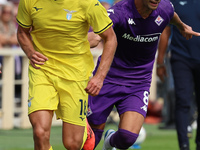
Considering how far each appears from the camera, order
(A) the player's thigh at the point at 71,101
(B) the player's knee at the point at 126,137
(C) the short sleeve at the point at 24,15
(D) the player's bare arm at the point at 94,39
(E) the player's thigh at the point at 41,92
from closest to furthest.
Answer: (E) the player's thigh at the point at 41,92 < (C) the short sleeve at the point at 24,15 < (A) the player's thigh at the point at 71,101 < (D) the player's bare arm at the point at 94,39 < (B) the player's knee at the point at 126,137

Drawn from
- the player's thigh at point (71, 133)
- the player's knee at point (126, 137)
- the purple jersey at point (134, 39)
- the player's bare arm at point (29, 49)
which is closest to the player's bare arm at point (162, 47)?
the purple jersey at point (134, 39)

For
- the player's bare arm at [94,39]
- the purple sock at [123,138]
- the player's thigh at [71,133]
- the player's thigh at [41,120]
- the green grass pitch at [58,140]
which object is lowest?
the green grass pitch at [58,140]

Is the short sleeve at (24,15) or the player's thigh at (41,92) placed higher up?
the short sleeve at (24,15)

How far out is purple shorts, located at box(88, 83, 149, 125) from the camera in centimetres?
850

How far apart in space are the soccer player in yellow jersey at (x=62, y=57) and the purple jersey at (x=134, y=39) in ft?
2.33

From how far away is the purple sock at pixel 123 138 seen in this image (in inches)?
326

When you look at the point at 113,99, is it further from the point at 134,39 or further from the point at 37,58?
the point at 37,58

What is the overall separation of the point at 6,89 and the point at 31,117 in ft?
24.4

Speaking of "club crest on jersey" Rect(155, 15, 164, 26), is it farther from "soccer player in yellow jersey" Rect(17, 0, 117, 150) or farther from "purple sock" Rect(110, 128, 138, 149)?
"purple sock" Rect(110, 128, 138, 149)

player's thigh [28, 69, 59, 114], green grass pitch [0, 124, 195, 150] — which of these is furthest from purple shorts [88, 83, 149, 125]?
green grass pitch [0, 124, 195, 150]

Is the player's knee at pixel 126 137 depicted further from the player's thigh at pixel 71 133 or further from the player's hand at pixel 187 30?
the player's hand at pixel 187 30

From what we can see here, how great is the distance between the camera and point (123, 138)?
27.3 ft

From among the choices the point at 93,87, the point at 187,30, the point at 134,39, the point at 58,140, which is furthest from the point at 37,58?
the point at 58,140

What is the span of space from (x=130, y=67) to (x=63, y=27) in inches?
55.6
